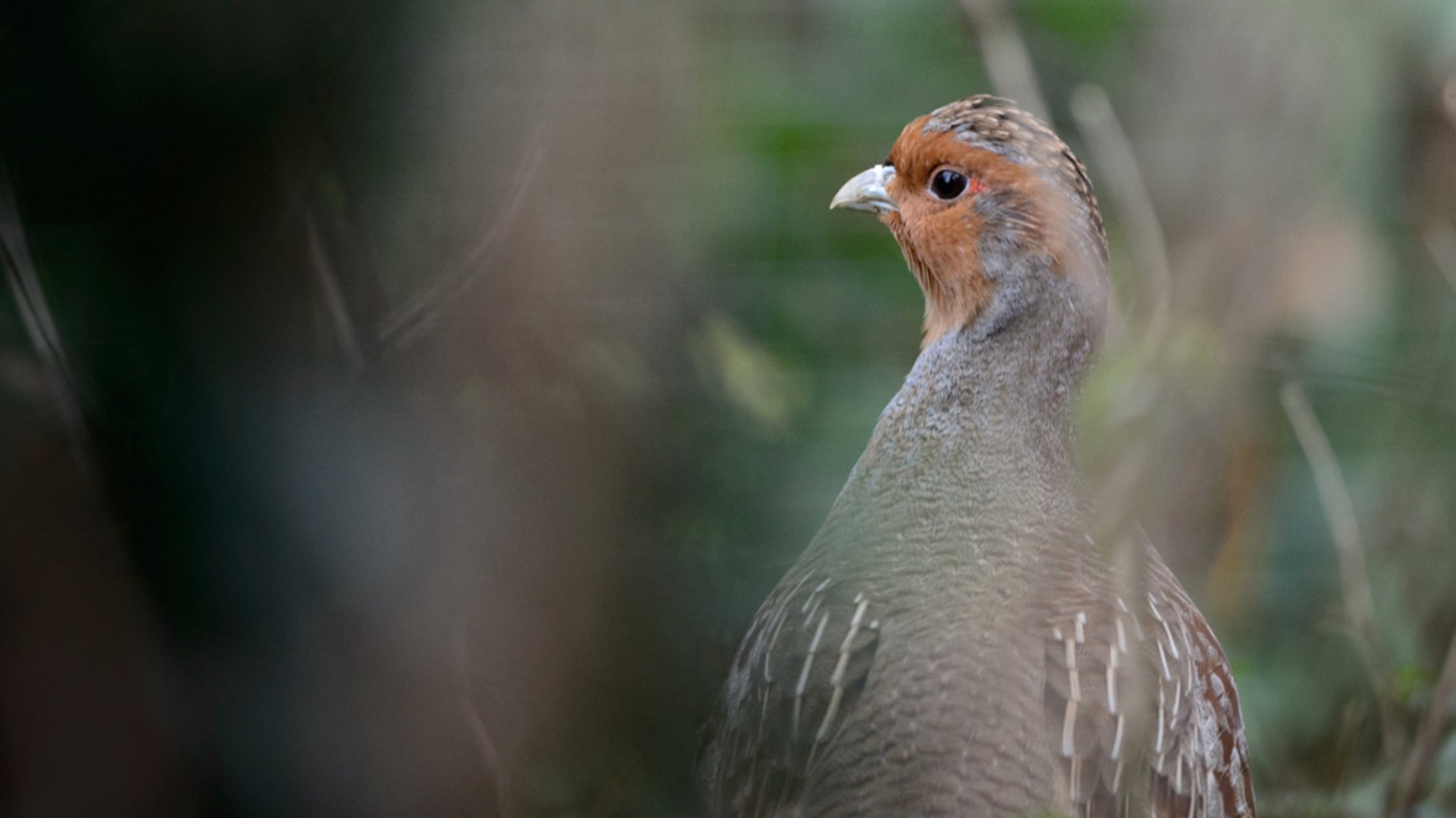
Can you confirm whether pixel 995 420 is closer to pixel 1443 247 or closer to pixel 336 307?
pixel 1443 247

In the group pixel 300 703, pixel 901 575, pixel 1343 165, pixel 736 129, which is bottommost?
pixel 901 575

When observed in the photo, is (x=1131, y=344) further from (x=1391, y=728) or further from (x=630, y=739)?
(x=1391, y=728)

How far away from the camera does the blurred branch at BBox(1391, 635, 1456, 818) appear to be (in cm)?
111

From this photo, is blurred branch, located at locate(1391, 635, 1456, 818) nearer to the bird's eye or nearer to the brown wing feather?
the brown wing feather

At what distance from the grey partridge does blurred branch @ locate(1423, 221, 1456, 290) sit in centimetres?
32

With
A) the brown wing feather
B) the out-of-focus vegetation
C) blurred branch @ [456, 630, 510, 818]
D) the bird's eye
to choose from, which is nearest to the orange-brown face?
the bird's eye

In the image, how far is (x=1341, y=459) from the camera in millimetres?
1514

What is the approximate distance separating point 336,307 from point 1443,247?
1.11 meters

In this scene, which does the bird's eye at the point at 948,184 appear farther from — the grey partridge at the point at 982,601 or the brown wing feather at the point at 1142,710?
the brown wing feather at the point at 1142,710

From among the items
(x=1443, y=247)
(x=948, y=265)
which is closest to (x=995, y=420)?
(x=948, y=265)

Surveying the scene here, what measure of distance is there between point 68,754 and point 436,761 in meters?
0.25

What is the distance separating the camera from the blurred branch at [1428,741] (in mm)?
1113

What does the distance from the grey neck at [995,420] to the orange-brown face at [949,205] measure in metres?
0.05

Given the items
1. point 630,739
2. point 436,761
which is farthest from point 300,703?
point 630,739
